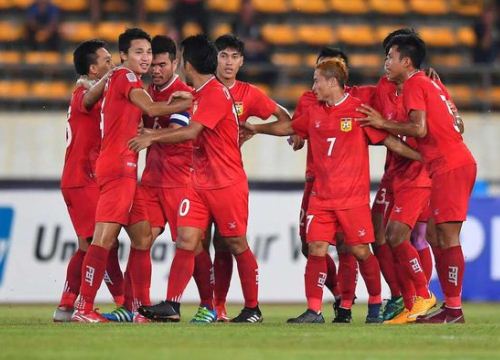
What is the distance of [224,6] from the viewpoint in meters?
20.9

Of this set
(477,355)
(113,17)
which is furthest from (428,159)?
(113,17)

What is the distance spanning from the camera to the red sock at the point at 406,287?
11148 mm

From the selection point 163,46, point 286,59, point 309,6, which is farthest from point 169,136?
point 309,6

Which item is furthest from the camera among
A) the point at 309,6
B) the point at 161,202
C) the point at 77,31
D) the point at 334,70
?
the point at 309,6

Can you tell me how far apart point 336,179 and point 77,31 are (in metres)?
10.2

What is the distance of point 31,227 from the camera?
1580 cm

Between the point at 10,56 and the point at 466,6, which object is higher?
the point at 466,6

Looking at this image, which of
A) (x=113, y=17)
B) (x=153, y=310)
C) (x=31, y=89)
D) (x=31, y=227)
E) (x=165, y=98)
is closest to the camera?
(x=153, y=310)

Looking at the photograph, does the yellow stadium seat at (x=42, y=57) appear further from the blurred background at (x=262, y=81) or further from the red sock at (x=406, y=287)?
the red sock at (x=406, y=287)

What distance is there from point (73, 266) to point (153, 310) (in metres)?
1.08

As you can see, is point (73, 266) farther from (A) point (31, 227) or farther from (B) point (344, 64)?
(A) point (31, 227)

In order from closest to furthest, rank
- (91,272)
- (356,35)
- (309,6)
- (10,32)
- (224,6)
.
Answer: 1. (91,272)
2. (10,32)
3. (224,6)
4. (356,35)
5. (309,6)

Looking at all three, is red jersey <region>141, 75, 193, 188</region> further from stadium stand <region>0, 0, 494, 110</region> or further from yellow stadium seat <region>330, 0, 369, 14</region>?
yellow stadium seat <region>330, 0, 369, 14</region>

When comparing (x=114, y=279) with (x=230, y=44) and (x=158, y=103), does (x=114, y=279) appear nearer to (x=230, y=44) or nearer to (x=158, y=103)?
(x=158, y=103)
